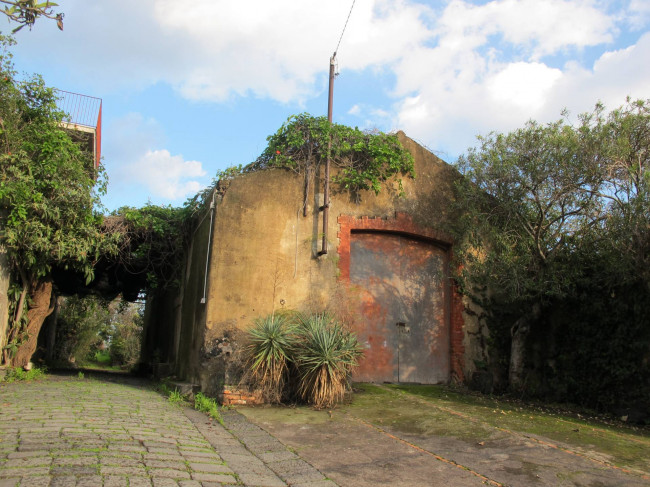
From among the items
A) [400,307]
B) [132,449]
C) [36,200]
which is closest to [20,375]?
[36,200]

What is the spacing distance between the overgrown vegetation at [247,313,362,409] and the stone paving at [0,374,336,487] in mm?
781

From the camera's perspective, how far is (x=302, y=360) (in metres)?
7.19

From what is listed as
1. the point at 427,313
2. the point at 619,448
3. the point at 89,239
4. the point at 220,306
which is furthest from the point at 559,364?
the point at 89,239

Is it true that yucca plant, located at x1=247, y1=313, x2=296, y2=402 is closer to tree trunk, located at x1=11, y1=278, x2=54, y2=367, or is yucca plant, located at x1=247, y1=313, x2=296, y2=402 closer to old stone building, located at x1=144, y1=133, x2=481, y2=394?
old stone building, located at x1=144, y1=133, x2=481, y2=394

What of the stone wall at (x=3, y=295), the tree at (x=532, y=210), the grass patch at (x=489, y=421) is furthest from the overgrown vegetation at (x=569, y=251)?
the stone wall at (x=3, y=295)

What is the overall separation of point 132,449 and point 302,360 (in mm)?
3169

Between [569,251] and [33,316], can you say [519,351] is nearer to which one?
[569,251]

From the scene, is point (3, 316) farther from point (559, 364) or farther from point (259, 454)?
point (559, 364)

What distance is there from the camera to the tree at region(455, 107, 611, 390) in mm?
7691

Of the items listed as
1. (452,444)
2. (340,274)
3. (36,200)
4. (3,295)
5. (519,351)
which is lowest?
(452,444)

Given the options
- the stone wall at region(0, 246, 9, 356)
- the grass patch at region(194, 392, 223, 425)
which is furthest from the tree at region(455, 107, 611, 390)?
the stone wall at region(0, 246, 9, 356)

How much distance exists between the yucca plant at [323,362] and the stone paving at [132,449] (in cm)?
104

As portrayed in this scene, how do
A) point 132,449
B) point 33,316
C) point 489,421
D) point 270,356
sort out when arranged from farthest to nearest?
1. point 33,316
2. point 270,356
3. point 489,421
4. point 132,449

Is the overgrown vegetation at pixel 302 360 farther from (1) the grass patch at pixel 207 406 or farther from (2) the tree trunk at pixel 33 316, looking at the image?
(2) the tree trunk at pixel 33 316
